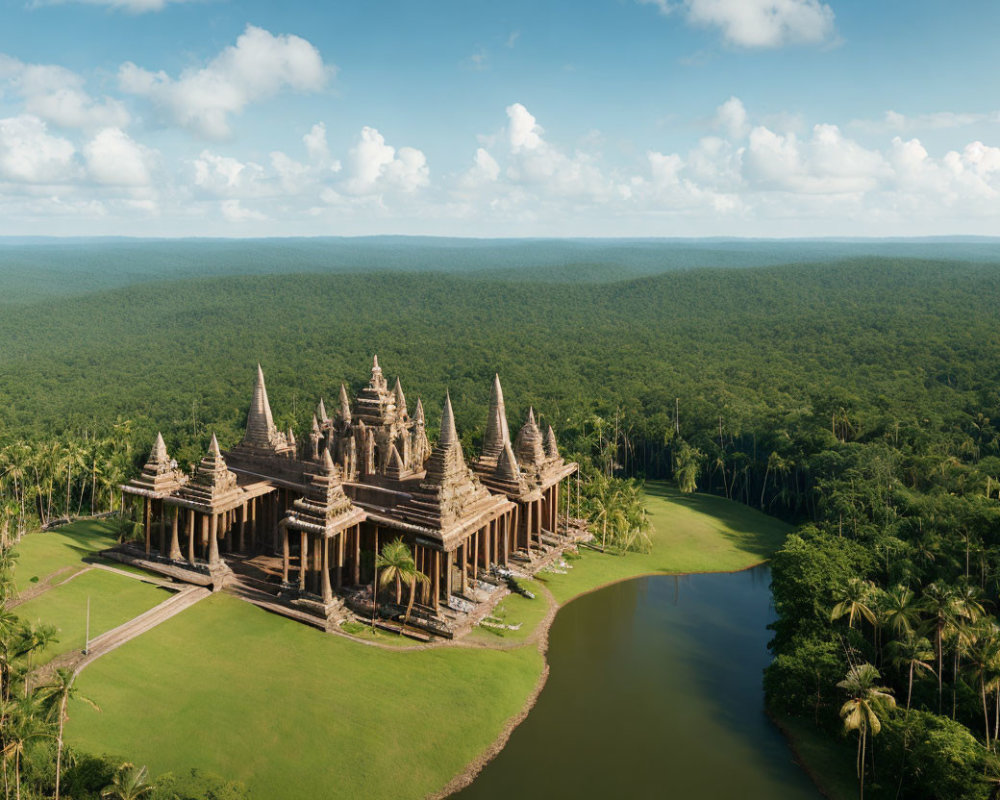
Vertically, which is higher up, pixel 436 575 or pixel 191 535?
pixel 191 535

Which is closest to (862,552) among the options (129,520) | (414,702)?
(414,702)

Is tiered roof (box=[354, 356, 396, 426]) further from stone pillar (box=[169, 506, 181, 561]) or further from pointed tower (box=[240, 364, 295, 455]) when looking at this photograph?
stone pillar (box=[169, 506, 181, 561])

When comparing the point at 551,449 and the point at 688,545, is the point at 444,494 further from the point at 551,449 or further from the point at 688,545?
the point at 688,545

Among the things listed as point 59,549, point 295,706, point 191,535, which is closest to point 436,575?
point 295,706

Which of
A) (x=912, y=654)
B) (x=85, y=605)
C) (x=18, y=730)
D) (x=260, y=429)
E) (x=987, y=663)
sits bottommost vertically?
(x=85, y=605)

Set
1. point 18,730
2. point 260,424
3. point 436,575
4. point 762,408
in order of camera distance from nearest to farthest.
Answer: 1. point 18,730
2. point 436,575
3. point 260,424
4. point 762,408

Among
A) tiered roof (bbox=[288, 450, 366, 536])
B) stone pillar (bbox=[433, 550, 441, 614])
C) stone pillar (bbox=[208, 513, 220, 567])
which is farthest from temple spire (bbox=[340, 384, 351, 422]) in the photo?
stone pillar (bbox=[433, 550, 441, 614])

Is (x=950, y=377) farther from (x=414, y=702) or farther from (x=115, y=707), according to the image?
(x=115, y=707)
